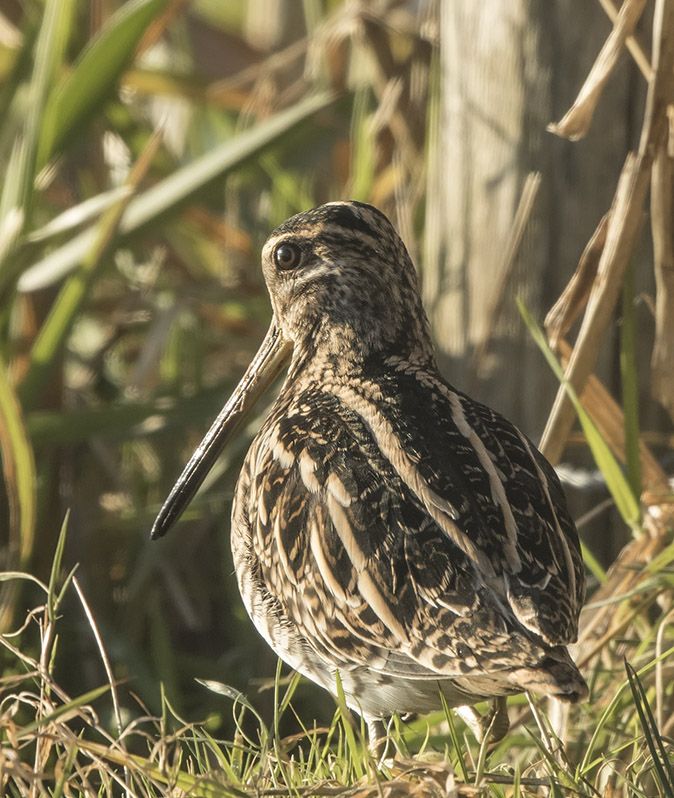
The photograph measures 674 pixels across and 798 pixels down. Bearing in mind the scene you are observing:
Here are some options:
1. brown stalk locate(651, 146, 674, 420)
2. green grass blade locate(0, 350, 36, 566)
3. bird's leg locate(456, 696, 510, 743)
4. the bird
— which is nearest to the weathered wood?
brown stalk locate(651, 146, 674, 420)

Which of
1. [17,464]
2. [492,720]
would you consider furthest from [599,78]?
[17,464]

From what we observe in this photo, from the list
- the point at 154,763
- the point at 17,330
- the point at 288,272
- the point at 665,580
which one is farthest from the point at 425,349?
the point at 17,330

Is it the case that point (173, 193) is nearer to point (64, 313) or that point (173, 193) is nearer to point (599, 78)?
point (64, 313)

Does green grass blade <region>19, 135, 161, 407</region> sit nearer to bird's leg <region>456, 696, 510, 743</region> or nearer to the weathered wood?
the weathered wood

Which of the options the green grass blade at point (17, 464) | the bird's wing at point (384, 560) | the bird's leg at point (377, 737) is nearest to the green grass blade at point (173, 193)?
the green grass blade at point (17, 464)

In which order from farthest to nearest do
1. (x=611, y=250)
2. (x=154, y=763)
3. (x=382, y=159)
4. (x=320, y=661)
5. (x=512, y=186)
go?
(x=382, y=159), (x=512, y=186), (x=611, y=250), (x=320, y=661), (x=154, y=763)

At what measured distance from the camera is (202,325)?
4.21 meters

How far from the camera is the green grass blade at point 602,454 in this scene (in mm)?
2609

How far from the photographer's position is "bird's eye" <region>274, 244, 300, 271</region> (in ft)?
8.68

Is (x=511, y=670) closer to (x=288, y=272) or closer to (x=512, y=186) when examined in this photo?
(x=288, y=272)

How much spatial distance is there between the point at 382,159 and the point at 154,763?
8.41 ft

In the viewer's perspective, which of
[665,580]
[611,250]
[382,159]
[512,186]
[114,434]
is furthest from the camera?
[382,159]

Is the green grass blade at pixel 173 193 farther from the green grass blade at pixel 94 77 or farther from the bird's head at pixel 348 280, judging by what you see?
the bird's head at pixel 348 280

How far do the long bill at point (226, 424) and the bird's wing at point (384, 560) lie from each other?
0.38 m
